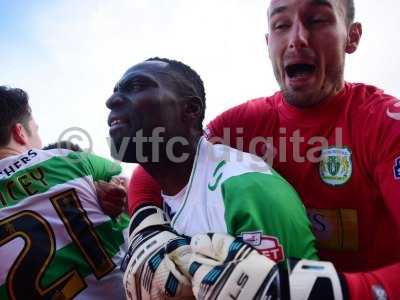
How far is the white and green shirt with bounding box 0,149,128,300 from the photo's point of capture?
2254 millimetres

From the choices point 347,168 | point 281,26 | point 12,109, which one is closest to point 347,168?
point 347,168

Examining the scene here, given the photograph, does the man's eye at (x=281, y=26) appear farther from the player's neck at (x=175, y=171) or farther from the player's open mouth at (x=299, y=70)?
the player's neck at (x=175, y=171)

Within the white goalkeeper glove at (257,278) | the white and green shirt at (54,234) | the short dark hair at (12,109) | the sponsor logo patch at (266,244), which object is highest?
the short dark hair at (12,109)

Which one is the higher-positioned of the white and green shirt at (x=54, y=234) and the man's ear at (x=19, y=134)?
the man's ear at (x=19, y=134)

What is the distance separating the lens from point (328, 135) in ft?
6.43

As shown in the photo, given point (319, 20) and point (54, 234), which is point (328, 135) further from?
point (54, 234)

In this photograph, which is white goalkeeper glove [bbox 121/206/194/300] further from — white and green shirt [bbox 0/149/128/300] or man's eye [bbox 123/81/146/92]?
white and green shirt [bbox 0/149/128/300]

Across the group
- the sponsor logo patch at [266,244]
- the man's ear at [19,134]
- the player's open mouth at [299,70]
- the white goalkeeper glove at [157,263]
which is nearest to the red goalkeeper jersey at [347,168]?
the player's open mouth at [299,70]

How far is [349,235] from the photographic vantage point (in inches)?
71.4

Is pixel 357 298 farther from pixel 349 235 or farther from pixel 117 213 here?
pixel 117 213

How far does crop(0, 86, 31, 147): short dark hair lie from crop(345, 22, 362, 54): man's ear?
196cm

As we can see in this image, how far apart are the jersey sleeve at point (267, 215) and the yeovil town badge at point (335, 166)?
379 millimetres

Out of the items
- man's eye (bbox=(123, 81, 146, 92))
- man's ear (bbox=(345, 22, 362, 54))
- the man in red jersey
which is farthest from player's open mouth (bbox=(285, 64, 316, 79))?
man's eye (bbox=(123, 81, 146, 92))

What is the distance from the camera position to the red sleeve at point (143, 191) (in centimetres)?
198
